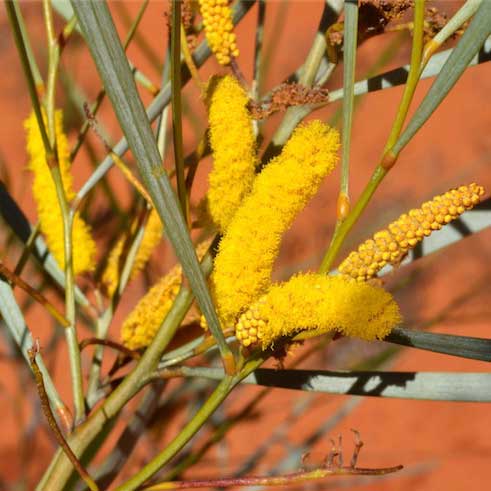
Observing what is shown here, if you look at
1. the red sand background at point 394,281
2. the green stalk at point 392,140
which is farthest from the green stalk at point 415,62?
the red sand background at point 394,281

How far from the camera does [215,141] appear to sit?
14.7 inches

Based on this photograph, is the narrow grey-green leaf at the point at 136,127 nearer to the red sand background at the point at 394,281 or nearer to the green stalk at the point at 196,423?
the green stalk at the point at 196,423

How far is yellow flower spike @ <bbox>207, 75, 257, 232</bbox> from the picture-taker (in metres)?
0.37

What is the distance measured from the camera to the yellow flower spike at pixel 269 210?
350 mm

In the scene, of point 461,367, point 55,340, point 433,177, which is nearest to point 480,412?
point 461,367

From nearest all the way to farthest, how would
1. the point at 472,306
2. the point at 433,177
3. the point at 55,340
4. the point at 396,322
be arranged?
1. the point at 396,322
2. the point at 55,340
3. the point at 472,306
4. the point at 433,177

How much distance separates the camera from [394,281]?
2209 millimetres

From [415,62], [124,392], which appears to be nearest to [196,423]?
[124,392]

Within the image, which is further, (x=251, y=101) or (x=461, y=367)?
(x=461, y=367)

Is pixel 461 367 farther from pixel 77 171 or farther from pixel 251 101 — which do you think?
pixel 251 101

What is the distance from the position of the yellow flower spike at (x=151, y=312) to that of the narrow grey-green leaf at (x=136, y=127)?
0.13 metres

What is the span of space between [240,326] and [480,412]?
1850 millimetres

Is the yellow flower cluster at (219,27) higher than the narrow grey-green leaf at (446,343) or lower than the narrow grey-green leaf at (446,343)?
higher

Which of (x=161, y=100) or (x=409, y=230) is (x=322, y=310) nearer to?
(x=409, y=230)
